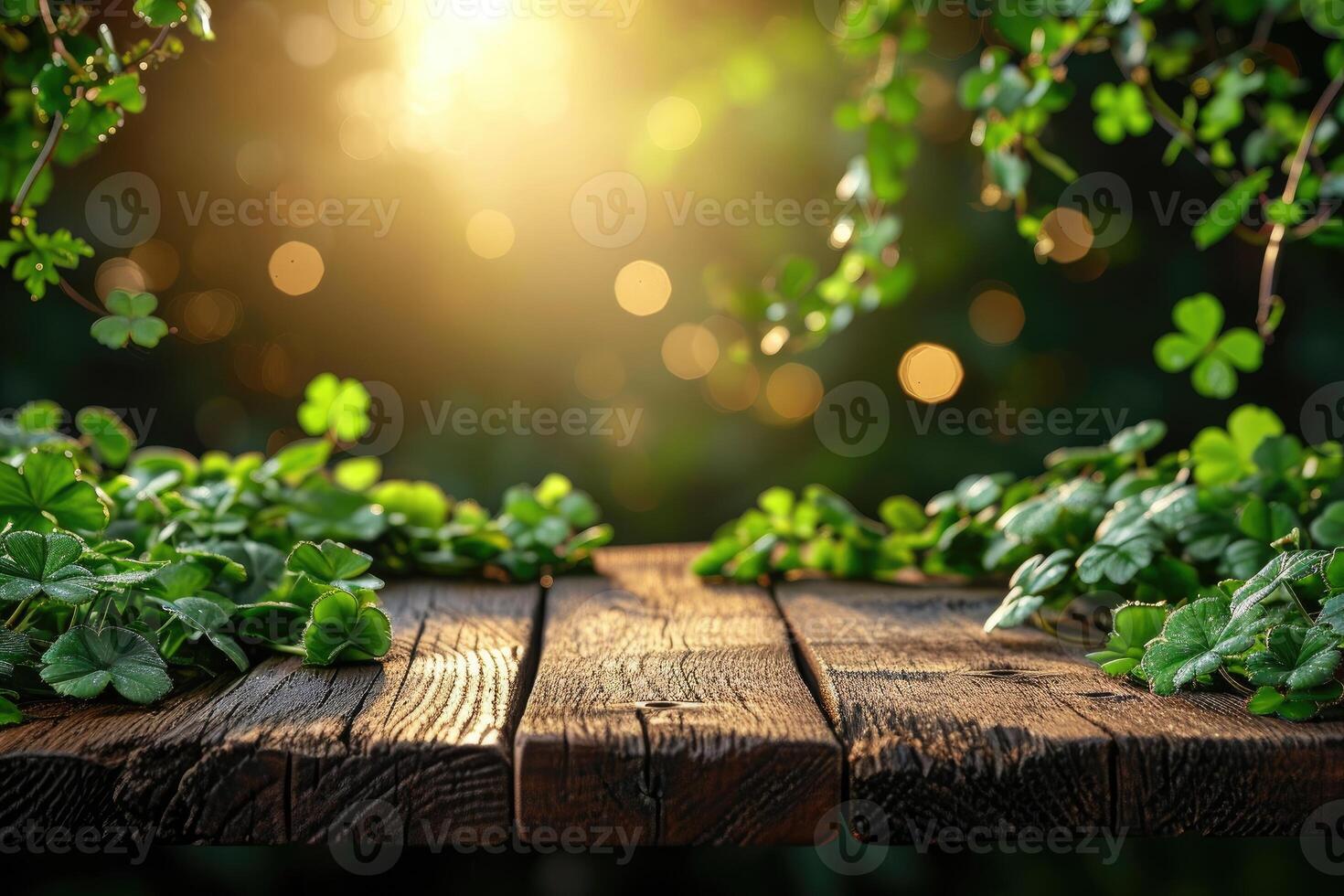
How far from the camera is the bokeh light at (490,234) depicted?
232 cm

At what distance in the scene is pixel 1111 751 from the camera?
659 mm

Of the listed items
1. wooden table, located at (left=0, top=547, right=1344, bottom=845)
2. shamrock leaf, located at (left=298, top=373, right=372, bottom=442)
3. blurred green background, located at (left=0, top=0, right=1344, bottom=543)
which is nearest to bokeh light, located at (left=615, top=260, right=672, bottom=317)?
blurred green background, located at (left=0, top=0, right=1344, bottom=543)

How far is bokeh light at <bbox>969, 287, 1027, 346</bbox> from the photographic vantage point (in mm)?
2184

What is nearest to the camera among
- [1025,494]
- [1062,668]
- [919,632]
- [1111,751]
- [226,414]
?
[1111,751]

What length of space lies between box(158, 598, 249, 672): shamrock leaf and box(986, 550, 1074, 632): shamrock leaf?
59cm

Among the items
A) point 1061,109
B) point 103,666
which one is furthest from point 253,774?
point 1061,109

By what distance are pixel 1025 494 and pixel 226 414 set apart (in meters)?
1.69

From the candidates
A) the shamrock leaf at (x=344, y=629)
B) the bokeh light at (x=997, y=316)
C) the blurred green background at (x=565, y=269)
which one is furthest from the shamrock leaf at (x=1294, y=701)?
the bokeh light at (x=997, y=316)

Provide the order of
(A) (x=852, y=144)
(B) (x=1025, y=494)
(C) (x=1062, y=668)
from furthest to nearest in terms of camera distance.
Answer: (A) (x=852, y=144) < (B) (x=1025, y=494) < (C) (x=1062, y=668)

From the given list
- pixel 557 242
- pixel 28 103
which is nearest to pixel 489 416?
pixel 557 242

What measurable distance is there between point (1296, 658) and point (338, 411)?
0.99m

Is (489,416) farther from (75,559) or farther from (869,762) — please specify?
(869,762)

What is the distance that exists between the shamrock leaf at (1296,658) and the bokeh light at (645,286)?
5.63 feet

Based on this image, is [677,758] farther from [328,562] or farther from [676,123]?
[676,123]
